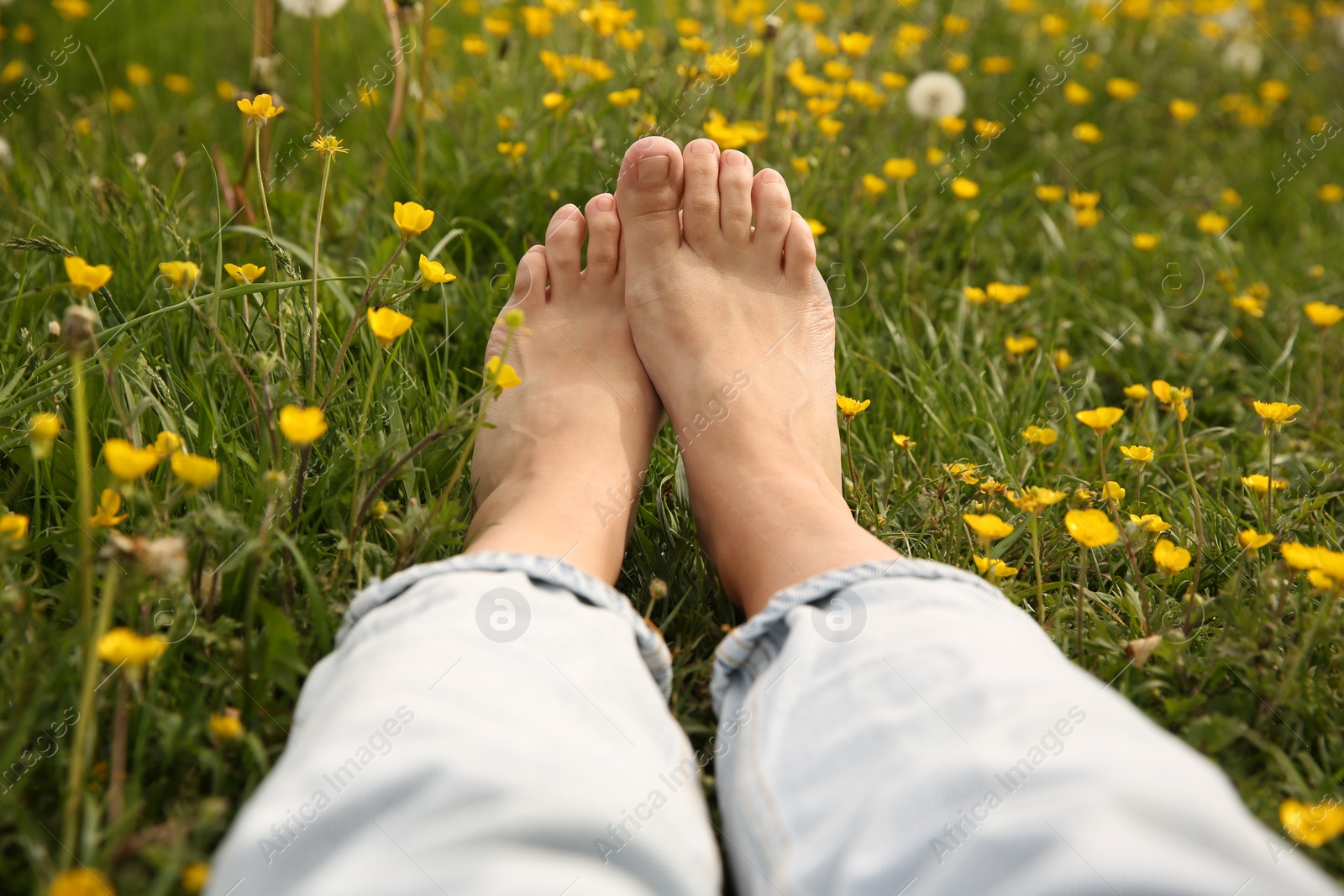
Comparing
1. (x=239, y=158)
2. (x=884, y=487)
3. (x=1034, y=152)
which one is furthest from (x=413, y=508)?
(x=1034, y=152)

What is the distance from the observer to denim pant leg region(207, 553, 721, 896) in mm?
596

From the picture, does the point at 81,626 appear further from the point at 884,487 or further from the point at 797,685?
the point at 884,487

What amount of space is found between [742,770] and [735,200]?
3.27ft

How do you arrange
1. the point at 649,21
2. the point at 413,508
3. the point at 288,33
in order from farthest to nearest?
1. the point at 649,21
2. the point at 288,33
3. the point at 413,508

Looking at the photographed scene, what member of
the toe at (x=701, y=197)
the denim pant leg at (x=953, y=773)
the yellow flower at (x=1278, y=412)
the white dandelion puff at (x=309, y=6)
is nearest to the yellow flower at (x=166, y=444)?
the denim pant leg at (x=953, y=773)

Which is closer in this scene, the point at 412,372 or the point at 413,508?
the point at 413,508

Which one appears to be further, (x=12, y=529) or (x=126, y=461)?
(x=12, y=529)

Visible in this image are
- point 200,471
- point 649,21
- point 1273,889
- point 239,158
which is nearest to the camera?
point 1273,889

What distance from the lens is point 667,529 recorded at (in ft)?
3.96

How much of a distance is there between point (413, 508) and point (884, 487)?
0.64m

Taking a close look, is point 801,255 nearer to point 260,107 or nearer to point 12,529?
point 260,107

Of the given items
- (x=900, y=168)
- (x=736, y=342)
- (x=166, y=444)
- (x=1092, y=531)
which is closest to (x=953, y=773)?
(x=1092, y=531)

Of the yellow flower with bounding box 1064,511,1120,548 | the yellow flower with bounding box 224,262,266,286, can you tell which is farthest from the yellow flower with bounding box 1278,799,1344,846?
the yellow flower with bounding box 224,262,266,286

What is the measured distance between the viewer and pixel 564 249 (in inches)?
59.6
